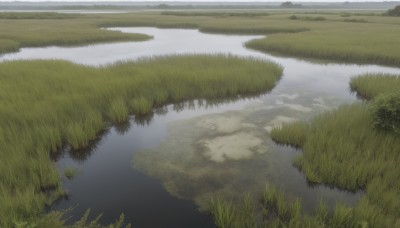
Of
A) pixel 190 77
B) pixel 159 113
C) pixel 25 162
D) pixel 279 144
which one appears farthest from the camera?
pixel 190 77

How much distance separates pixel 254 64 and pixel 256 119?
553 cm

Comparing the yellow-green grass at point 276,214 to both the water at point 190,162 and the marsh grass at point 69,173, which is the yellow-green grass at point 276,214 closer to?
the water at point 190,162

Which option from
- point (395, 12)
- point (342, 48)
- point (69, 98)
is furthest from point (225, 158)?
point (395, 12)

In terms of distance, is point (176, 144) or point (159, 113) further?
point (159, 113)

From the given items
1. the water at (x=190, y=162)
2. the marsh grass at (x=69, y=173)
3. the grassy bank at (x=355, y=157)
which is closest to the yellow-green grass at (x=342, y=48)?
the water at (x=190, y=162)

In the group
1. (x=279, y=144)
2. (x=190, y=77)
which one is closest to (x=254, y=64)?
(x=190, y=77)

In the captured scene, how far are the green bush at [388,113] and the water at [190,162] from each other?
2014mm

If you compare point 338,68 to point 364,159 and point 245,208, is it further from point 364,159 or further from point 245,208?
point 245,208

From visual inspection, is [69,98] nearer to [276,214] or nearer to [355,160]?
[276,214]

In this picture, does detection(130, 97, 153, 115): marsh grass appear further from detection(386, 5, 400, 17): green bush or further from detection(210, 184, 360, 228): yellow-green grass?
Answer: detection(386, 5, 400, 17): green bush

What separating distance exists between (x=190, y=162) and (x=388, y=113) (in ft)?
14.7

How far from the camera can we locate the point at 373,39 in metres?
18.4

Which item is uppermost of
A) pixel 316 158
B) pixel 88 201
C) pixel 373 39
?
pixel 373 39

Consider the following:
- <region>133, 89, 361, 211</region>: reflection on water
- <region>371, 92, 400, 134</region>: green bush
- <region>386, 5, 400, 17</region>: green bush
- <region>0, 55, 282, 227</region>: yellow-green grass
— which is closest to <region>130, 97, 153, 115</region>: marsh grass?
<region>0, 55, 282, 227</region>: yellow-green grass
